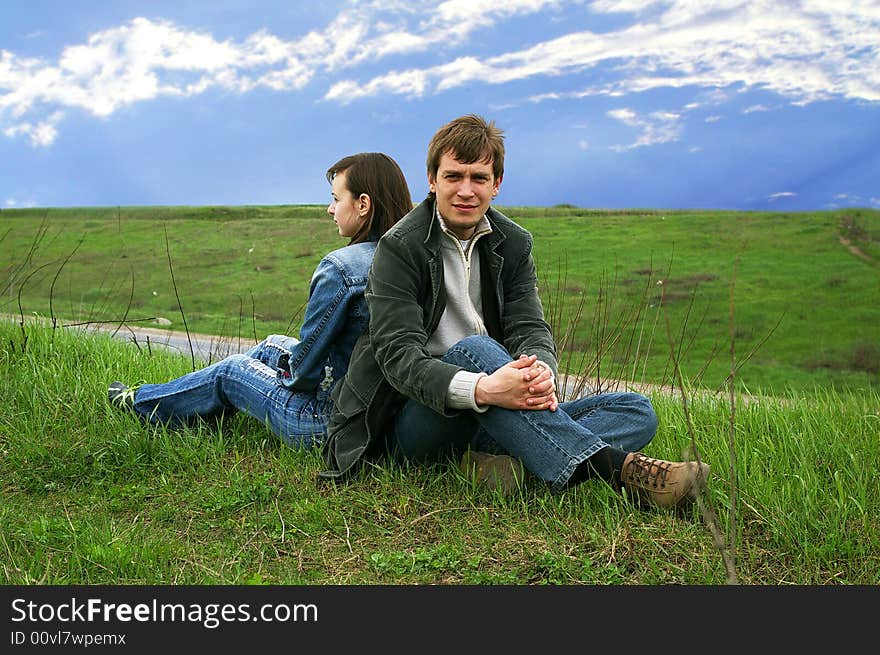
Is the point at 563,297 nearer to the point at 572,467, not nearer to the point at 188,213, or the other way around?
the point at 572,467

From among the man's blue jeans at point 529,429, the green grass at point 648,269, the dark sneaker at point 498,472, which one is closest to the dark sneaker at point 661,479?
the man's blue jeans at point 529,429

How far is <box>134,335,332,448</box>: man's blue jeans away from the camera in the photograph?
3617 millimetres

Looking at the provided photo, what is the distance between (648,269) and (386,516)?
13.0 m

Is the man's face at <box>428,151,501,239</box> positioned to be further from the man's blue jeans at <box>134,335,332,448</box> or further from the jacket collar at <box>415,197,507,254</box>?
the man's blue jeans at <box>134,335,332,448</box>

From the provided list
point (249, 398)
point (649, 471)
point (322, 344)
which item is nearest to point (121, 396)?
point (249, 398)

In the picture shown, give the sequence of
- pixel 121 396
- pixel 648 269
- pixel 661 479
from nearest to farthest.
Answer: pixel 661 479
pixel 121 396
pixel 648 269

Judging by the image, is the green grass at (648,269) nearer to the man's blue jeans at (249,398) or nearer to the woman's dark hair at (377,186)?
the man's blue jeans at (249,398)

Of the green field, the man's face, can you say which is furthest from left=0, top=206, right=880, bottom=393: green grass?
the man's face

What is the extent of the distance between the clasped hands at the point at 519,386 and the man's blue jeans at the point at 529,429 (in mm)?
68

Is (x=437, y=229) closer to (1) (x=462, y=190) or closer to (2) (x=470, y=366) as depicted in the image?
(1) (x=462, y=190)

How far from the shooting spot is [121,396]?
4289mm

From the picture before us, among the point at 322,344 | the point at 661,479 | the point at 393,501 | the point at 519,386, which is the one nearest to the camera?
the point at 519,386

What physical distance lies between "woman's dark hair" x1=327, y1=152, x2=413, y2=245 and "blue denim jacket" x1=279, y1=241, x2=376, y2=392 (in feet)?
0.28

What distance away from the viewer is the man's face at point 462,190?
290 centimetres
